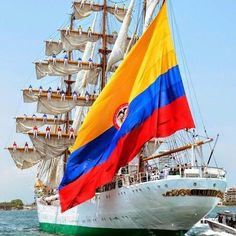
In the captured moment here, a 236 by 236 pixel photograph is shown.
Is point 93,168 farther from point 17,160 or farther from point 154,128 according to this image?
point 17,160

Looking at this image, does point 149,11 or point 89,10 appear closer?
point 149,11

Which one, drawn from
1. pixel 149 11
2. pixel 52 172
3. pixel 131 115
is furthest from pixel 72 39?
pixel 131 115

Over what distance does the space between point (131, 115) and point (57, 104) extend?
911 inches

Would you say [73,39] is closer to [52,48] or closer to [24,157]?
[52,48]

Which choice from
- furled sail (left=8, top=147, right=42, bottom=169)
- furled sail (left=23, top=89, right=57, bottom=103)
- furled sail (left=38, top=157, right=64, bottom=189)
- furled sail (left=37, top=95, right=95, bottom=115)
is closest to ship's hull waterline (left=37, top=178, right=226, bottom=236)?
furled sail (left=37, top=95, right=95, bottom=115)

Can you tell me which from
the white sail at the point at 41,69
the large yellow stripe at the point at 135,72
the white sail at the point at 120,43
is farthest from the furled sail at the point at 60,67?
the large yellow stripe at the point at 135,72

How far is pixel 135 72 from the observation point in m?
36.8

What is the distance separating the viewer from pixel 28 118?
2418 inches

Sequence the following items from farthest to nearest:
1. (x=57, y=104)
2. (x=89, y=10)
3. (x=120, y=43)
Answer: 1. (x=89, y=10)
2. (x=57, y=104)
3. (x=120, y=43)

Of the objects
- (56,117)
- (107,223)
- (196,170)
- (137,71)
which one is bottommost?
(107,223)

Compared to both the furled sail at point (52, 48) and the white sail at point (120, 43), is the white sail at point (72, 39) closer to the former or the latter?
the furled sail at point (52, 48)

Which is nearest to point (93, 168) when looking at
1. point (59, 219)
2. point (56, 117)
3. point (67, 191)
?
point (67, 191)

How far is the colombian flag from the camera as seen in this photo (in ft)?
111

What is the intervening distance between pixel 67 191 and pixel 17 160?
22.6 metres
